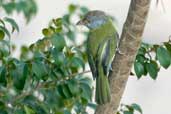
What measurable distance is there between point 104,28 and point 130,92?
1832 millimetres

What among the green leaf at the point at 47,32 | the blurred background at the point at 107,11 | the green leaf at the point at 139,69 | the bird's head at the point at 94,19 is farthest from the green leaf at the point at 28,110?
the blurred background at the point at 107,11

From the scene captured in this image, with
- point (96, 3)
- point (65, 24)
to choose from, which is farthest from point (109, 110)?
point (96, 3)

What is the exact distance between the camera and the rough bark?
201 centimetres

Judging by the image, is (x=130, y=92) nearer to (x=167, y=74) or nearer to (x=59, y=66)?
(x=167, y=74)

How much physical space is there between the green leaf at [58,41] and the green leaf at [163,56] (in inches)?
13.9

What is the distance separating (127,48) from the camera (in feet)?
6.76

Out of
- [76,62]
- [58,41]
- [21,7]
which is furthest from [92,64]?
[21,7]

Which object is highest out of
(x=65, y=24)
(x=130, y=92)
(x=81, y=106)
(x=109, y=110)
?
(x=65, y=24)

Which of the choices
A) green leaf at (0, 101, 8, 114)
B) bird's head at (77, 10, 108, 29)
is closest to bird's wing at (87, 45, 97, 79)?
bird's head at (77, 10, 108, 29)

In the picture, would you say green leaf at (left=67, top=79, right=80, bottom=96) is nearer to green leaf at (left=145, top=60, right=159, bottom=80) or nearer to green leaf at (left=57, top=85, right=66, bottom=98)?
green leaf at (left=57, top=85, right=66, bottom=98)

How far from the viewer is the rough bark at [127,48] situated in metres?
2.01

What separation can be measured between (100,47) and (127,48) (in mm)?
420

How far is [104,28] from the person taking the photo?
2600 mm

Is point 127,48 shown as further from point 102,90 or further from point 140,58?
point 140,58
